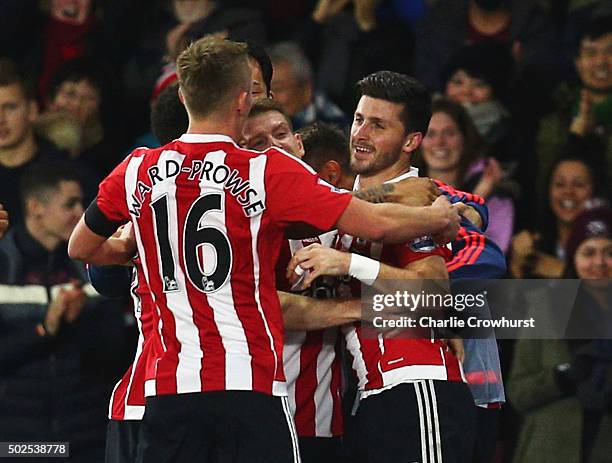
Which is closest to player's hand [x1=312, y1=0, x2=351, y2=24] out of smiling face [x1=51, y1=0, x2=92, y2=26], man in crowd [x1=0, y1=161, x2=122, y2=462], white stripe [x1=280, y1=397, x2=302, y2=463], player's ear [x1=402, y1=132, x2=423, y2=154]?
smiling face [x1=51, y1=0, x2=92, y2=26]

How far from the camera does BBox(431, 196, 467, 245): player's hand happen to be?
4020 millimetres

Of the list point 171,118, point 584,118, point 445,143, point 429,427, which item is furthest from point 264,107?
point 584,118

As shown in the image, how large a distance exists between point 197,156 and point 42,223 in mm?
3549

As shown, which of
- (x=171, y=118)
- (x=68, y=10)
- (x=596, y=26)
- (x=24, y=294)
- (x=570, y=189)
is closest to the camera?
(x=171, y=118)

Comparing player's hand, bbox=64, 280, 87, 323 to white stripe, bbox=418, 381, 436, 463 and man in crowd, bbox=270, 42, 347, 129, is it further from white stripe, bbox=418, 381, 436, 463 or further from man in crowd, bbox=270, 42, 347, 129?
white stripe, bbox=418, 381, 436, 463

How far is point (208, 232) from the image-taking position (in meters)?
3.79

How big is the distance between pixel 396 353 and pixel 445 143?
316 centimetres

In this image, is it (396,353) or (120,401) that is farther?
(120,401)

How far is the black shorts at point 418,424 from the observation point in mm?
4164

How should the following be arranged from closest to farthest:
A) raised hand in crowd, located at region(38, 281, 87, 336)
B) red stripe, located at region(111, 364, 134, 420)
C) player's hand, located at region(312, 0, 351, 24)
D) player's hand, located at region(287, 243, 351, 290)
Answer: player's hand, located at region(287, 243, 351, 290) → red stripe, located at region(111, 364, 134, 420) → raised hand in crowd, located at region(38, 281, 87, 336) → player's hand, located at region(312, 0, 351, 24)

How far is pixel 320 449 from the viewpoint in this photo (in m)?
4.50

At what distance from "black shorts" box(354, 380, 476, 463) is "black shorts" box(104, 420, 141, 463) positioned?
812 millimetres

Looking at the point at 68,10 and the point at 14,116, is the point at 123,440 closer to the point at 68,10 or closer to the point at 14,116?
the point at 14,116

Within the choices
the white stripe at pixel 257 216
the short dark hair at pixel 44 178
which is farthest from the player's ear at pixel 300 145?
the short dark hair at pixel 44 178
